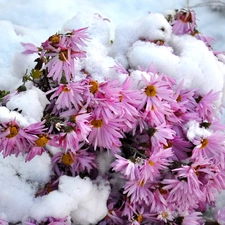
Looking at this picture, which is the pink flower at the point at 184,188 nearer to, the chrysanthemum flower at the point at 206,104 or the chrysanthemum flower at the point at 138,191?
the chrysanthemum flower at the point at 138,191

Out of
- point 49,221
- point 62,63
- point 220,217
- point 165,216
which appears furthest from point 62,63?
point 220,217

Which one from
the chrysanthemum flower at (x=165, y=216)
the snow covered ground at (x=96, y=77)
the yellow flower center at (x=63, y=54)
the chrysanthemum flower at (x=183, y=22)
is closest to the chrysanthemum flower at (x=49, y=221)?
the snow covered ground at (x=96, y=77)

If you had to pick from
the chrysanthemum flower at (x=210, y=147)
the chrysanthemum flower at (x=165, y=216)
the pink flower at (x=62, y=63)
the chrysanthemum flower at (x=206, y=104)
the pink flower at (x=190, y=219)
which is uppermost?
the pink flower at (x=62, y=63)

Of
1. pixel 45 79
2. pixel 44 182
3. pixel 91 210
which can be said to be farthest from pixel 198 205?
pixel 45 79

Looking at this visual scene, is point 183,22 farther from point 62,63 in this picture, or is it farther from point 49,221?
point 49,221

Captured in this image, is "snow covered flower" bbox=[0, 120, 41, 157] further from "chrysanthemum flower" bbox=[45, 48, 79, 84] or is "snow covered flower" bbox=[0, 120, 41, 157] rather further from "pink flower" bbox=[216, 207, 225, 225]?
"pink flower" bbox=[216, 207, 225, 225]

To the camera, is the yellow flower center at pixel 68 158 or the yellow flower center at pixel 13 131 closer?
the yellow flower center at pixel 13 131

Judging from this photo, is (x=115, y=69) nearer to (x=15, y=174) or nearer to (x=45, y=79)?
(x=45, y=79)

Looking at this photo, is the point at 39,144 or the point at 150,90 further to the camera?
the point at 150,90
